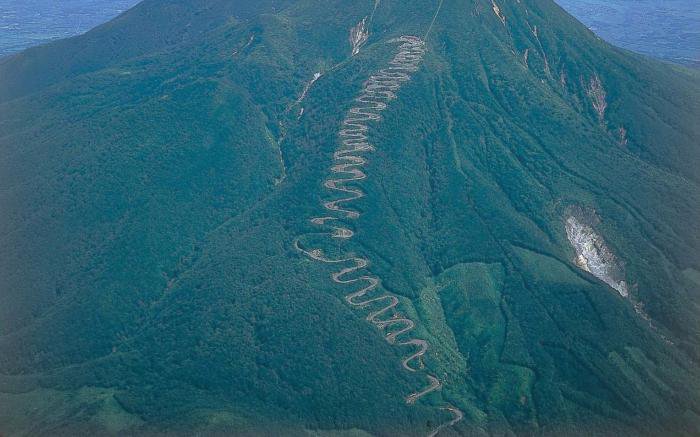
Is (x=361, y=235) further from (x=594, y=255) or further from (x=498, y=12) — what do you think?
(x=498, y=12)

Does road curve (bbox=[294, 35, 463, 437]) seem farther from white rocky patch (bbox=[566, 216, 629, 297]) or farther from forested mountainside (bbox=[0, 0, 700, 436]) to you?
white rocky patch (bbox=[566, 216, 629, 297])

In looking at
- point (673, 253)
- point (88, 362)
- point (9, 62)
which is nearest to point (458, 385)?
point (673, 253)

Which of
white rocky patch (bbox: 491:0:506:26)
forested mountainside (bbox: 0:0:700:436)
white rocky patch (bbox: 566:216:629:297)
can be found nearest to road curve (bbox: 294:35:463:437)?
forested mountainside (bbox: 0:0:700:436)

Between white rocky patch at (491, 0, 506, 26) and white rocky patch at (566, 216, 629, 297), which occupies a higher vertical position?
white rocky patch at (491, 0, 506, 26)

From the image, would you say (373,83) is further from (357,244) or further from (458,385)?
(458,385)

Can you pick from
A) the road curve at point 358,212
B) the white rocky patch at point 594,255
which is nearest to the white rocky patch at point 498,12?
the road curve at point 358,212

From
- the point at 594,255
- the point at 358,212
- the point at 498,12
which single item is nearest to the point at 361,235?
the point at 358,212
